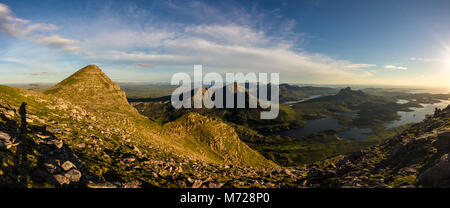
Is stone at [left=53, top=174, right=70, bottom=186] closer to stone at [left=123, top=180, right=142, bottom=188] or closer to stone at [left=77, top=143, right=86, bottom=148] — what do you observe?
stone at [left=123, top=180, right=142, bottom=188]

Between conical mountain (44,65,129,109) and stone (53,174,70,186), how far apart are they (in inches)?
2141

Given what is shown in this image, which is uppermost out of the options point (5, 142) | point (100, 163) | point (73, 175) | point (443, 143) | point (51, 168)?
point (5, 142)

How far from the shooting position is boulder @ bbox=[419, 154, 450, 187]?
1317 cm

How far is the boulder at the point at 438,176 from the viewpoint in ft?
43.2

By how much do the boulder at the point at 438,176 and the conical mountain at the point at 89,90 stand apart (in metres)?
73.4

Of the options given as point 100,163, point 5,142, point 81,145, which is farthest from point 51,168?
point 81,145

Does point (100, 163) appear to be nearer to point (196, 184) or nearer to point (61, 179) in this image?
point (61, 179)

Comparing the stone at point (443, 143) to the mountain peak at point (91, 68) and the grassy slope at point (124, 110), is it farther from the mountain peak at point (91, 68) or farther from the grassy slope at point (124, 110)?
the mountain peak at point (91, 68)

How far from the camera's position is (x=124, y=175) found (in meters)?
16.0

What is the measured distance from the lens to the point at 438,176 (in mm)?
13633

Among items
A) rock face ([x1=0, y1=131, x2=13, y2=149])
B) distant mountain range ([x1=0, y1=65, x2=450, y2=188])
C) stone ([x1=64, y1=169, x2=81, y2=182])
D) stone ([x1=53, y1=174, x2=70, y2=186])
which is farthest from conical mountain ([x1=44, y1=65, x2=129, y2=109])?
stone ([x1=53, y1=174, x2=70, y2=186])

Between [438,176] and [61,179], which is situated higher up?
[61,179]

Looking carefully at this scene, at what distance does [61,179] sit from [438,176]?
28.5m
